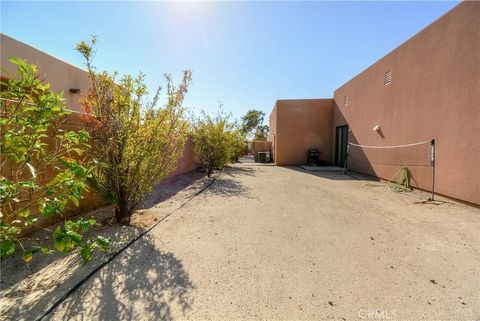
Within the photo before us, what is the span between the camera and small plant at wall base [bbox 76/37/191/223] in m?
3.32

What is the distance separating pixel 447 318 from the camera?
1.83 metres

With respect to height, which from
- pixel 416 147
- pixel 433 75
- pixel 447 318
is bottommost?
pixel 447 318

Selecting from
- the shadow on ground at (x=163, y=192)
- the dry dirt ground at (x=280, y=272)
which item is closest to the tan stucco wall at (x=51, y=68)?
the shadow on ground at (x=163, y=192)

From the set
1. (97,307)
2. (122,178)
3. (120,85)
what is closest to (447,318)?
(97,307)

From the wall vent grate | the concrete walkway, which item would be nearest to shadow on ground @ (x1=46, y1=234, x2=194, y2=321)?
the concrete walkway

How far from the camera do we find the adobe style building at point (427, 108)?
5242mm

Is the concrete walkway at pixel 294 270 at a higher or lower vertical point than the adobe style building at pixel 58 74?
lower

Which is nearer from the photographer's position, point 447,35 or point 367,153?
point 447,35

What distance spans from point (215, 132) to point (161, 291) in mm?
8071

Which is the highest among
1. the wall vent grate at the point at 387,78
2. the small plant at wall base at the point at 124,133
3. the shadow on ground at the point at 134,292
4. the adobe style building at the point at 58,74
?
the wall vent grate at the point at 387,78

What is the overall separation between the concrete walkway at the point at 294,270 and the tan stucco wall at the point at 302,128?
1035 cm

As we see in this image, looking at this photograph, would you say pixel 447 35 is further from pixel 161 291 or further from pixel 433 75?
pixel 161 291

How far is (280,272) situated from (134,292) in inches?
55.0

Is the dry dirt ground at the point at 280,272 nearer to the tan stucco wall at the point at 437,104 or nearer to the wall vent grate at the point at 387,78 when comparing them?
the tan stucco wall at the point at 437,104
